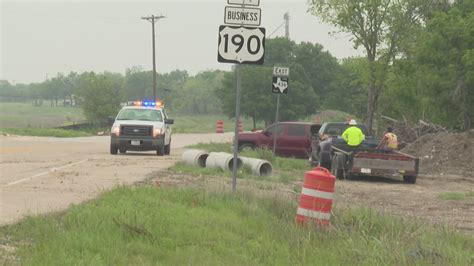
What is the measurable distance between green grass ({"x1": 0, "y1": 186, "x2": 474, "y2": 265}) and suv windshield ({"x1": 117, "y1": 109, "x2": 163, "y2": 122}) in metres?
14.7

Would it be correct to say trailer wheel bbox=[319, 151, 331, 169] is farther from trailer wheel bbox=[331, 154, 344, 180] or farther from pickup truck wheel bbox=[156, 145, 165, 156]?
pickup truck wheel bbox=[156, 145, 165, 156]

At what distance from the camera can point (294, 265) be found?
267 inches

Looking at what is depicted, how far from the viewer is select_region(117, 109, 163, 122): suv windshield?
24250 millimetres

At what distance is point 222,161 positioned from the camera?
53.8ft

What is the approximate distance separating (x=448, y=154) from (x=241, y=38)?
54.1 ft

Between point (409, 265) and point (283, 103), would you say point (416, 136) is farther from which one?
point (283, 103)

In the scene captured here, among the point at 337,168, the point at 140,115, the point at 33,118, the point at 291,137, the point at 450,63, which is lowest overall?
the point at 33,118

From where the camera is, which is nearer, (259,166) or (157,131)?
(259,166)

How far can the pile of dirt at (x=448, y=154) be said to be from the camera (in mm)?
23078

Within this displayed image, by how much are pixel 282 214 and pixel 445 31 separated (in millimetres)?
19347

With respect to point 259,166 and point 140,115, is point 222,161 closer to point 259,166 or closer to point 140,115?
point 259,166

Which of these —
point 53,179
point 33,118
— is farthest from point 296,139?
point 33,118

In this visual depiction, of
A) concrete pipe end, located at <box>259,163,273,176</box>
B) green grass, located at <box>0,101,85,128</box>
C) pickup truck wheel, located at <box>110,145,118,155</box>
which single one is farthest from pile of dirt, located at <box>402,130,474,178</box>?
green grass, located at <box>0,101,85,128</box>

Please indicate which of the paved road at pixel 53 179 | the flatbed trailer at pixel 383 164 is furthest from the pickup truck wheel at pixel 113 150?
the flatbed trailer at pixel 383 164
